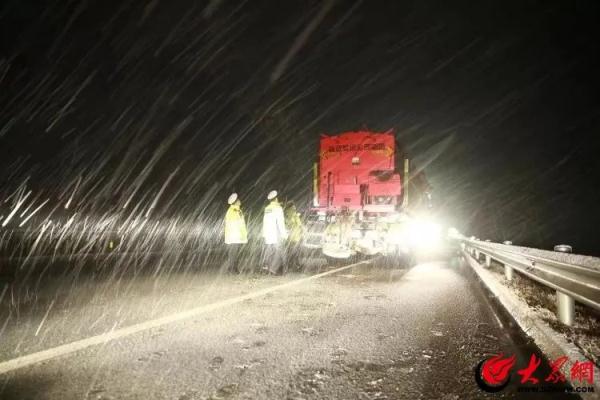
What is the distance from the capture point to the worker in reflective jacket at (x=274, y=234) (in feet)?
29.6

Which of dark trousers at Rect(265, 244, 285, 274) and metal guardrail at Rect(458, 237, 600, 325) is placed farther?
dark trousers at Rect(265, 244, 285, 274)

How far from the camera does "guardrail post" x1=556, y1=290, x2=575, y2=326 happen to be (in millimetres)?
4414

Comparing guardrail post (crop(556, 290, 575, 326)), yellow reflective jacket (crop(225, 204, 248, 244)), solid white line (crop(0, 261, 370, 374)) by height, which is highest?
yellow reflective jacket (crop(225, 204, 248, 244))

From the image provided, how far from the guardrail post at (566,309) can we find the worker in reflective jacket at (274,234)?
5.47m

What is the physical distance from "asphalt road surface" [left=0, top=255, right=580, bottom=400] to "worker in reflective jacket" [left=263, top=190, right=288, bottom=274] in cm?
195

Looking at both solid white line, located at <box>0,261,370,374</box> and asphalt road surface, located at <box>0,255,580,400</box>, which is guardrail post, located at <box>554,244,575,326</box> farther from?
solid white line, located at <box>0,261,370,374</box>

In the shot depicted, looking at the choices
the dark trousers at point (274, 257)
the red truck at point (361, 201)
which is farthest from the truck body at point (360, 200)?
the dark trousers at point (274, 257)

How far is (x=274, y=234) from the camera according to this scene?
8969 mm

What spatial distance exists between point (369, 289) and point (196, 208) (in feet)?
113

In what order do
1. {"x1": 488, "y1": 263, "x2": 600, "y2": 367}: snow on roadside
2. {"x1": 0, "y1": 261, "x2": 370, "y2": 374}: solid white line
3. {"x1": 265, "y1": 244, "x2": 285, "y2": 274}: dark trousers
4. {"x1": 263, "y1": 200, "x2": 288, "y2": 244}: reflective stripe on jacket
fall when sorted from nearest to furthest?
{"x1": 0, "y1": 261, "x2": 370, "y2": 374}: solid white line, {"x1": 488, "y1": 263, "x2": 600, "y2": 367}: snow on roadside, {"x1": 263, "y1": 200, "x2": 288, "y2": 244}: reflective stripe on jacket, {"x1": 265, "y1": 244, "x2": 285, "y2": 274}: dark trousers

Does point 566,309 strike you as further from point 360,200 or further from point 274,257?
point 360,200

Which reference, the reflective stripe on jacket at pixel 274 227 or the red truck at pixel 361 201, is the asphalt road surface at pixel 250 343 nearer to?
the reflective stripe on jacket at pixel 274 227

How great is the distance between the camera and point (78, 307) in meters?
5.65

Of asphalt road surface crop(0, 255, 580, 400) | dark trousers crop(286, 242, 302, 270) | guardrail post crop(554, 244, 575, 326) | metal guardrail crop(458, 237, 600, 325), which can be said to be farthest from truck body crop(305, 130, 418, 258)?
guardrail post crop(554, 244, 575, 326)
